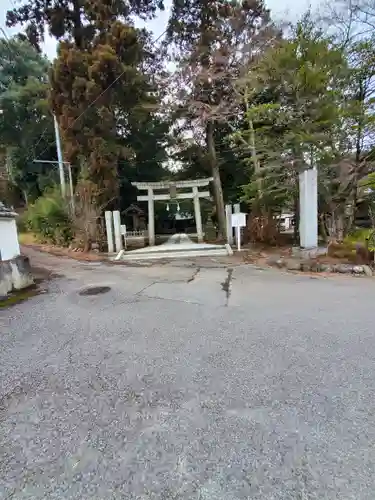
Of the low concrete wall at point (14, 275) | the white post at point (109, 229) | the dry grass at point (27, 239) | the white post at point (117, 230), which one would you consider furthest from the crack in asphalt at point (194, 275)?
the dry grass at point (27, 239)

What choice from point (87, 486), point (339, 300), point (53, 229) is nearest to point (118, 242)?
point (53, 229)

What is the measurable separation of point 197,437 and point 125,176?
14343 mm

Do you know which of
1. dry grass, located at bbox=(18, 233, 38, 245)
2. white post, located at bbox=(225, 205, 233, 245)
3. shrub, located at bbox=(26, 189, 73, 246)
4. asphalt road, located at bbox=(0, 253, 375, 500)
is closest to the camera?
asphalt road, located at bbox=(0, 253, 375, 500)

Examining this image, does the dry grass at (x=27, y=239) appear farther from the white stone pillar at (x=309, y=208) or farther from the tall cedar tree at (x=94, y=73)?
the white stone pillar at (x=309, y=208)

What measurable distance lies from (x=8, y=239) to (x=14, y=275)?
631 mm

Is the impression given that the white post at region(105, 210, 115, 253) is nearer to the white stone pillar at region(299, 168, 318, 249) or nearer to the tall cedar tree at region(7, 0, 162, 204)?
the tall cedar tree at region(7, 0, 162, 204)

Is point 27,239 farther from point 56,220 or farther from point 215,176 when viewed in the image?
point 215,176

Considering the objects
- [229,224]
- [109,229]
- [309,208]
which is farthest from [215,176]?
[309,208]

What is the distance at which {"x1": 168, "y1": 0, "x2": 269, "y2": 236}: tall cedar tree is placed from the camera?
10875mm

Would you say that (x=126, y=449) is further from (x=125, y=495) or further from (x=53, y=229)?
(x=53, y=229)

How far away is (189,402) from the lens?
208cm

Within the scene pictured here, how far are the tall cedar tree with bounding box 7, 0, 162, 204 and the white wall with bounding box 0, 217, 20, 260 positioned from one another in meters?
6.27

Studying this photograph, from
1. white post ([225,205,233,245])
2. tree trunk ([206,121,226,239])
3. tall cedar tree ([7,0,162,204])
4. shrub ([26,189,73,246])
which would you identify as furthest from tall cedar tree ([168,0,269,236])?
shrub ([26,189,73,246])

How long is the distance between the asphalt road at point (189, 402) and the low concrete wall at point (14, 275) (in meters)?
0.76
